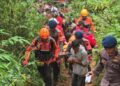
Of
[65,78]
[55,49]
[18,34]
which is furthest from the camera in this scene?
[65,78]

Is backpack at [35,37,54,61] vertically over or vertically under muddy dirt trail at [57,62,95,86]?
over

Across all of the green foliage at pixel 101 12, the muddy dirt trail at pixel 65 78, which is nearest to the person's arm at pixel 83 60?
the muddy dirt trail at pixel 65 78

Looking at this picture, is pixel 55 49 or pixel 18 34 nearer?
pixel 55 49

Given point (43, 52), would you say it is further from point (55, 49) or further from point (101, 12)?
point (101, 12)

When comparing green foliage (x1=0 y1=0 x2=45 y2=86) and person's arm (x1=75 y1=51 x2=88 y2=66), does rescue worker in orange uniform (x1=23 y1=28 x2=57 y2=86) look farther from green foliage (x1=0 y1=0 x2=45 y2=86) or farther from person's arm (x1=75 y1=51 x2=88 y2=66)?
person's arm (x1=75 y1=51 x2=88 y2=66)

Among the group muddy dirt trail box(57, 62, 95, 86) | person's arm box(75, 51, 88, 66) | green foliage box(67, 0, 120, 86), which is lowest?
muddy dirt trail box(57, 62, 95, 86)

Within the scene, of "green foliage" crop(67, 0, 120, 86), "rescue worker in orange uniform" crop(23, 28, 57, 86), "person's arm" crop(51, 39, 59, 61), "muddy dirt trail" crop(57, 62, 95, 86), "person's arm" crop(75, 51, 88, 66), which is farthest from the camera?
"green foliage" crop(67, 0, 120, 86)

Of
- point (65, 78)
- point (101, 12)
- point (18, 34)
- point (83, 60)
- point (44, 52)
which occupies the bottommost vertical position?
point (65, 78)

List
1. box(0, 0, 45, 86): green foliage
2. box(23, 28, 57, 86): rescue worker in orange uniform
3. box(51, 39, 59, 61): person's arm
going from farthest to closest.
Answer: box(51, 39, 59, 61): person's arm
box(23, 28, 57, 86): rescue worker in orange uniform
box(0, 0, 45, 86): green foliage

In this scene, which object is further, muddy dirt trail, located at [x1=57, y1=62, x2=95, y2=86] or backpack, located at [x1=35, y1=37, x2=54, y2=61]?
muddy dirt trail, located at [x1=57, y1=62, x2=95, y2=86]

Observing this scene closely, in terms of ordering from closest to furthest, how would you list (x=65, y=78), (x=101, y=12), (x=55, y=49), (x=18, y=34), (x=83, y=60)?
(x=83, y=60), (x=55, y=49), (x=18, y=34), (x=65, y=78), (x=101, y=12)

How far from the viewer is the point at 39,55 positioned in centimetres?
1080

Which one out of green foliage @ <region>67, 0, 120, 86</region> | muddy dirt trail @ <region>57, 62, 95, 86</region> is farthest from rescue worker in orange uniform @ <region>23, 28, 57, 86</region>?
green foliage @ <region>67, 0, 120, 86</region>

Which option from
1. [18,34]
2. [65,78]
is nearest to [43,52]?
[18,34]
